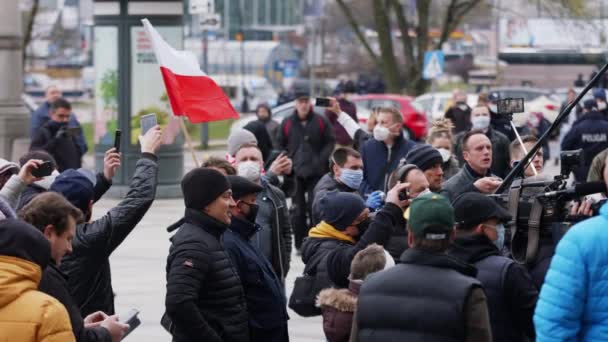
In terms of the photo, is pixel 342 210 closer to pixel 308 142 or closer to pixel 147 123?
pixel 147 123

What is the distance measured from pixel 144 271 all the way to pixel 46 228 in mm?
9072

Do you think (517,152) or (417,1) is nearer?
(517,152)

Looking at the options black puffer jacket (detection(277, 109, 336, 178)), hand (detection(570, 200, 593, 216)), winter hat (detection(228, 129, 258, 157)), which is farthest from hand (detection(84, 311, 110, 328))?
black puffer jacket (detection(277, 109, 336, 178))

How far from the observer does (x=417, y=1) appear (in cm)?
3841

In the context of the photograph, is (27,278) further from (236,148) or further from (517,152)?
(517,152)

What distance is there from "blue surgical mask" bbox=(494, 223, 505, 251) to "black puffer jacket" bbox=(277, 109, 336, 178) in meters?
9.63

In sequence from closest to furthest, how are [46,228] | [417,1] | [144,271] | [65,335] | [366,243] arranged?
[65,335], [46,228], [366,243], [144,271], [417,1]

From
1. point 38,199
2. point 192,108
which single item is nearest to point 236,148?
point 192,108

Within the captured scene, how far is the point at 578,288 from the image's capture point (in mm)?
5418

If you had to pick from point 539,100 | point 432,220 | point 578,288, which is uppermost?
point 432,220

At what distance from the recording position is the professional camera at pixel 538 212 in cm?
684

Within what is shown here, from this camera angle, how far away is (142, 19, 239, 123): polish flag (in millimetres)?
9781

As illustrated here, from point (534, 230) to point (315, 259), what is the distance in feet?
4.32

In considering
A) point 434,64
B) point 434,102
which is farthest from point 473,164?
point 434,102
